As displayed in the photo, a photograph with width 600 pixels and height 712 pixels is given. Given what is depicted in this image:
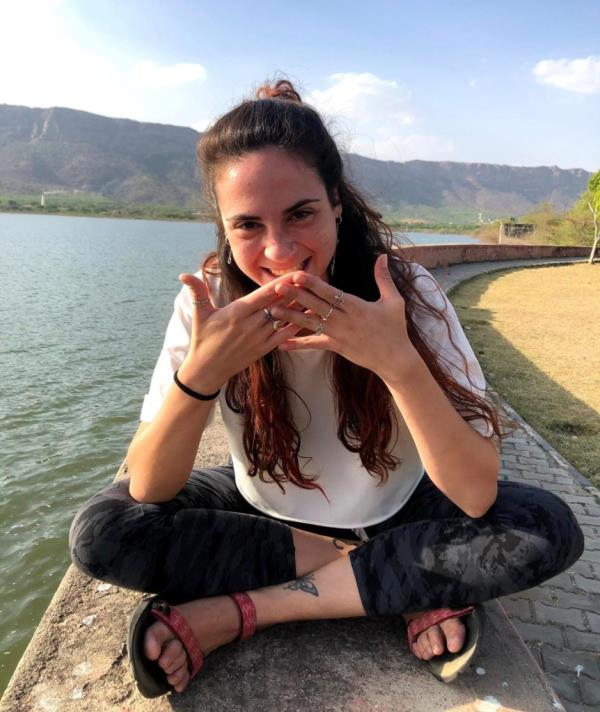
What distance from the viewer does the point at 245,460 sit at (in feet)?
6.25

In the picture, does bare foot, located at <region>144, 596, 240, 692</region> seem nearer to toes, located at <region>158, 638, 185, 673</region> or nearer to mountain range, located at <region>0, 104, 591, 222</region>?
toes, located at <region>158, 638, 185, 673</region>

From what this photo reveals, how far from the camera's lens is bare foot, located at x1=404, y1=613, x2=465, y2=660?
5.22ft

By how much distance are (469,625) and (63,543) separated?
265cm

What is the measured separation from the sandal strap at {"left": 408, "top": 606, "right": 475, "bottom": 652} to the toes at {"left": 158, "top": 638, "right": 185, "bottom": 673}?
0.68 m

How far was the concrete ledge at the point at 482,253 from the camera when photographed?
1880cm

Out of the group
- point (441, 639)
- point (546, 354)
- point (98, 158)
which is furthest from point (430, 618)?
point (98, 158)

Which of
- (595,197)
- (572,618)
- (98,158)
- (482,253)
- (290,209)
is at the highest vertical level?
(98,158)

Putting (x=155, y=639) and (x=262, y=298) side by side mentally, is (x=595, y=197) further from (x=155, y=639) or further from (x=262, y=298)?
(x=155, y=639)

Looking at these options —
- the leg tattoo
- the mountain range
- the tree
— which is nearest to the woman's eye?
the leg tattoo

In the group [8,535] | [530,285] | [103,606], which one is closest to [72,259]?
[530,285]

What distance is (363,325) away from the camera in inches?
56.7

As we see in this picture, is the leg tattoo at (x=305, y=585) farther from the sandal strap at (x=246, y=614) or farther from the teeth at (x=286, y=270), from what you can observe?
the teeth at (x=286, y=270)

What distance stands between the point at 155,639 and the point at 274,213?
118cm

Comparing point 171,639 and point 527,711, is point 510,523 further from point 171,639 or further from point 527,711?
point 171,639
